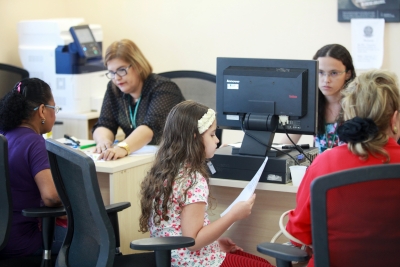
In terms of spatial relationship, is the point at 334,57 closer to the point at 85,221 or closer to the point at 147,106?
the point at 147,106

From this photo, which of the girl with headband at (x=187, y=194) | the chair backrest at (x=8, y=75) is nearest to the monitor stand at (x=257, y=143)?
the girl with headband at (x=187, y=194)

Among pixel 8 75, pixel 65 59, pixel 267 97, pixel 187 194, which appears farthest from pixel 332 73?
pixel 8 75

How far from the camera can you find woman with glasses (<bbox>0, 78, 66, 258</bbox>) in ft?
7.20

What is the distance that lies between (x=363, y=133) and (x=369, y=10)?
2.30 meters

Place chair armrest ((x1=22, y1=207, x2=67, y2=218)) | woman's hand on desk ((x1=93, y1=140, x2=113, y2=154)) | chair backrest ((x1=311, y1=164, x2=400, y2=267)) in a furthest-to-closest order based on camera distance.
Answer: woman's hand on desk ((x1=93, y1=140, x2=113, y2=154)), chair armrest ((x1=22, y1=207, x2=67, y2=218)), chair backrest ((x1=311, y1=164, x2=400, y2=267))

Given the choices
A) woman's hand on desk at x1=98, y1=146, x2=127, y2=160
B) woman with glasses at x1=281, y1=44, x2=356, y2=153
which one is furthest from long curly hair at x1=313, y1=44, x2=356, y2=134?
woman's hand on desk at x1=98, y1=146, x2=127, y2=160

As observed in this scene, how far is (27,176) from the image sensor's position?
2217 mm

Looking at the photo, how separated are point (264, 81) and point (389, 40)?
1.70 meters

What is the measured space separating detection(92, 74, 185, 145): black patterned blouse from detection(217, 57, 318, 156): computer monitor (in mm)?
749

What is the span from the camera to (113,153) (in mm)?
2738

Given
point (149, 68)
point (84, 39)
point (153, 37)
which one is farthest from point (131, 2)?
point (149, 68)

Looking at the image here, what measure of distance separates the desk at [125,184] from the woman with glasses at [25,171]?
0.39 metres

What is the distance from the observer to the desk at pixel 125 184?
103 inches

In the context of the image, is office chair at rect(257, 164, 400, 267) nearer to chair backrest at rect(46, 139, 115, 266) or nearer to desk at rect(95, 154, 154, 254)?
chair backrest at rect(46, 139, 115, 266)
